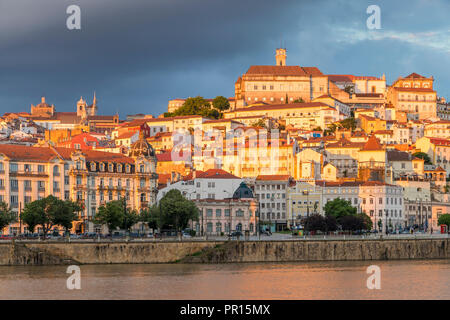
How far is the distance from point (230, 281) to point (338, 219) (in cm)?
4796

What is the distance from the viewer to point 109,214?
3844 inches

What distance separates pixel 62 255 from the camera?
84.6 metres

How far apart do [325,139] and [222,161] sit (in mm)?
22050

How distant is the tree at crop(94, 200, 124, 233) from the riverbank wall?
10.7 m

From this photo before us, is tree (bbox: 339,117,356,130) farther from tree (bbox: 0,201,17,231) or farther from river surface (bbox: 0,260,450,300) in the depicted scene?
tree (bbox: 0,201,17,231)

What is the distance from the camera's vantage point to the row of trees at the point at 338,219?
111188mm

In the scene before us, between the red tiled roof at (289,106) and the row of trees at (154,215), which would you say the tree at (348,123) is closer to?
the red tiled roof at (289,106)

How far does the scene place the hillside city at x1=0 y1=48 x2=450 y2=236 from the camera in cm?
10556

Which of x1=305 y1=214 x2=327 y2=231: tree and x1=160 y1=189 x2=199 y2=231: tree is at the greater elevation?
x1=160 y1=189 x2=199 y2=231: tree

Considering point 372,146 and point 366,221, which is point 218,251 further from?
point 372,146

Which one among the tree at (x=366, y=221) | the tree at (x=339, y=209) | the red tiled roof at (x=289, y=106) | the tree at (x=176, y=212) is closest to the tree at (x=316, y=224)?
the tree at (x=339, y=209)

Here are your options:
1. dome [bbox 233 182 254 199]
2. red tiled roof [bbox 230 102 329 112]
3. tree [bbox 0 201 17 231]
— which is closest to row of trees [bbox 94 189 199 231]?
tree [bbox 0 201 17 231]
